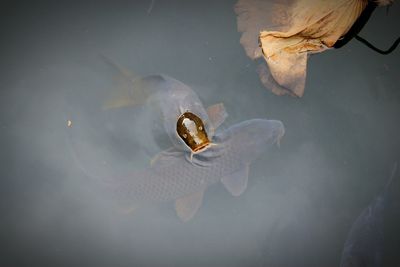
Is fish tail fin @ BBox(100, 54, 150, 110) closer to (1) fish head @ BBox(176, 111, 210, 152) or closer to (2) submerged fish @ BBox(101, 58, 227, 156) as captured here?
(2) submerged fish @ BBox(101, 58, 227, 156)

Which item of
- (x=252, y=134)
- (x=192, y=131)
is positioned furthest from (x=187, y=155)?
(x=252, y=134)

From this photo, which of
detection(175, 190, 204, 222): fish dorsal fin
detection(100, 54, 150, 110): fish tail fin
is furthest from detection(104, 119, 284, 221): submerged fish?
detection(100, 54, 150, 110): fish tail fin

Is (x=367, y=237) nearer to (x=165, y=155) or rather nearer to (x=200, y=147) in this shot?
(x=200, y=147)

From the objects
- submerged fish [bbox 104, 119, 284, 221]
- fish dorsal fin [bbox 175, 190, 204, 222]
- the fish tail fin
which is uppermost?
the fish tail fin

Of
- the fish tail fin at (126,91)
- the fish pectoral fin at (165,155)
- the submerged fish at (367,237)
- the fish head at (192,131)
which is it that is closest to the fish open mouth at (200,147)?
the fish head at (192,131)

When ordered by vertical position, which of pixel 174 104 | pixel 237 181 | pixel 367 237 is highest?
pixel 174 104

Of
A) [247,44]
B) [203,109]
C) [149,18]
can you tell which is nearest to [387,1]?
[247,44]
